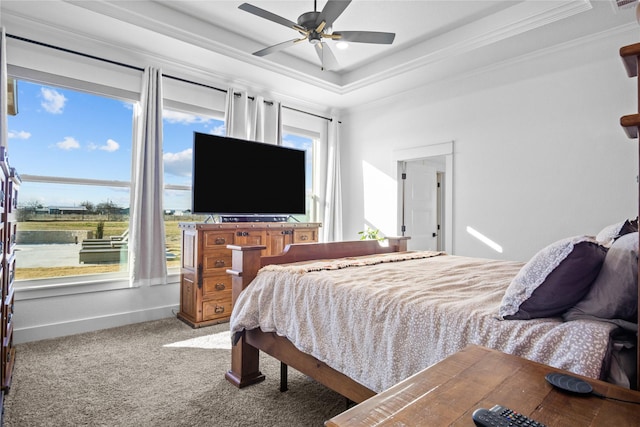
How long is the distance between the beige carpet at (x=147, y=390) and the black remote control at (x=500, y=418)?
1327 mm

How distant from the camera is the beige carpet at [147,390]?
183 centimetres

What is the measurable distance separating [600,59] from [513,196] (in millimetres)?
1384

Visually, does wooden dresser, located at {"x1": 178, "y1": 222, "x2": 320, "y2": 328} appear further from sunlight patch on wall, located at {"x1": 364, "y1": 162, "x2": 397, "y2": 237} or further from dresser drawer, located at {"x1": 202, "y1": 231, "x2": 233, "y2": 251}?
sunlight patch on wall, located at {"x1": 364, "y1": 162, "x2": 397, "y2": 237}

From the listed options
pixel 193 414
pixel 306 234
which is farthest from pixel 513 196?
pixel 193 414

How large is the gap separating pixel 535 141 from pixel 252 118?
3076 mm

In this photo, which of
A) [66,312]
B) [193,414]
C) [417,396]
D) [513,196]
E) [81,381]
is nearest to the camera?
[417,396]

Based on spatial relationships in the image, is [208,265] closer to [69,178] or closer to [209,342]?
[209,342]

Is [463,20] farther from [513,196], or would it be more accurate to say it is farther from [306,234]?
[306,234]

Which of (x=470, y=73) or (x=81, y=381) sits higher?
(x=470, y=73)

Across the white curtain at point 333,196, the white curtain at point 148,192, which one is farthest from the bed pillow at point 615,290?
the white curtain at point 333,196

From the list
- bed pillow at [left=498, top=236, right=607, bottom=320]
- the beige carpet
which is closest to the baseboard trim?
the beige carpet

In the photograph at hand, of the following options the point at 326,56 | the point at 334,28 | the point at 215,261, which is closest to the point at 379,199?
the point at 334,28

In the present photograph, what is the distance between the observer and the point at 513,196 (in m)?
3.71

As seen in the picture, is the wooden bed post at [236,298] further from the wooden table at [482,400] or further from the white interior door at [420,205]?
the white interior door at [420,205]
